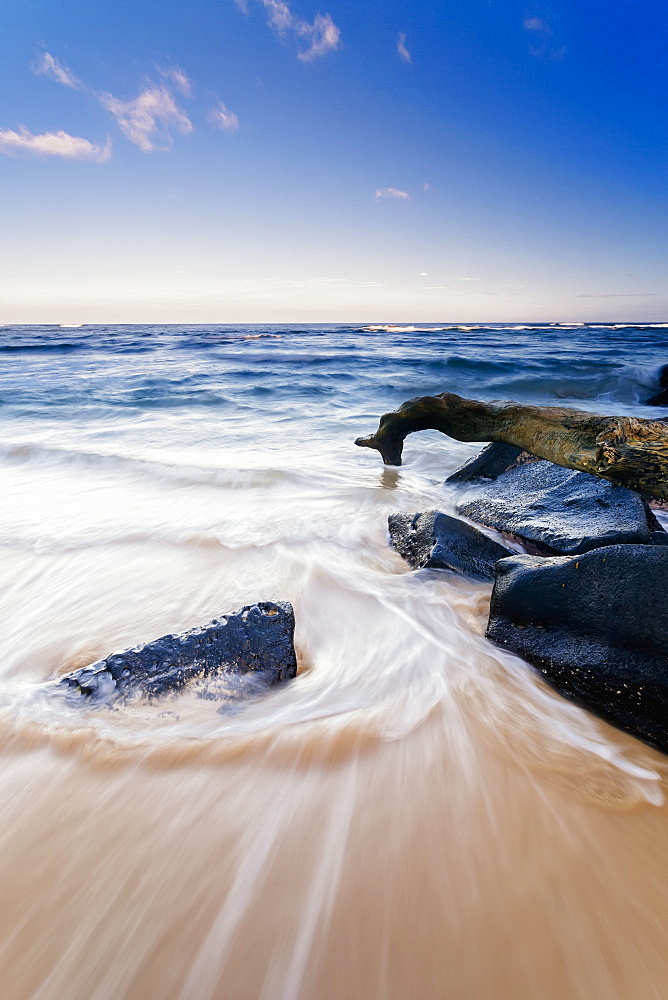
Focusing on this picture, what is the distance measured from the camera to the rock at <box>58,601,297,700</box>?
1.74m

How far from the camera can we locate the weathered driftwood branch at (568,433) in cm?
211

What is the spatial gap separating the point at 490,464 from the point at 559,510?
1.42m

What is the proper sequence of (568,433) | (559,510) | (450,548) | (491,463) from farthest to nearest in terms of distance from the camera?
(491,463)
(559,510)
(450,548)
(568,433)

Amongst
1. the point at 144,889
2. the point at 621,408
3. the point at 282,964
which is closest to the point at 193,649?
the point at 144,889

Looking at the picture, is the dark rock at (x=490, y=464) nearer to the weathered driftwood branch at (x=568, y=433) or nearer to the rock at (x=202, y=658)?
the weathered driftwood branch at (x=568, y=433)

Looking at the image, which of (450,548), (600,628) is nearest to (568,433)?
(450,548)

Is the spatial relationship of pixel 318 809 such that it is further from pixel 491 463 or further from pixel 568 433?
pixel 491 463

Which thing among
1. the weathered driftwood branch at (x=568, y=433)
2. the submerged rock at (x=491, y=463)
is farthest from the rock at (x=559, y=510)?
the weathered driftwood branch at (x=568, y=433)

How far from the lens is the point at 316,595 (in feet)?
9.07

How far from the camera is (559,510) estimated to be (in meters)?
3.38

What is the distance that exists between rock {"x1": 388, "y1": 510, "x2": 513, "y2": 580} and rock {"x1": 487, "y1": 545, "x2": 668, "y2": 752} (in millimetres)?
635

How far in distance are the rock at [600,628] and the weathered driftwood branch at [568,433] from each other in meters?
0.39

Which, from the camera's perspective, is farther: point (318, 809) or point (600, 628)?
point (600, 628)

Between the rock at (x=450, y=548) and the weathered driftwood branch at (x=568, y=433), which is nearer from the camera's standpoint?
the weathered driftwood branch at (x=568, y=433)
